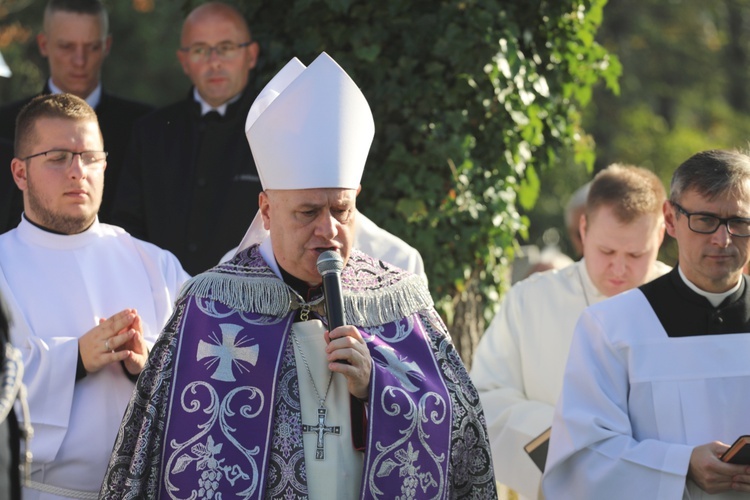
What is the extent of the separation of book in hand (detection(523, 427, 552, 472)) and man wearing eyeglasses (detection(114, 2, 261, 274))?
190cm

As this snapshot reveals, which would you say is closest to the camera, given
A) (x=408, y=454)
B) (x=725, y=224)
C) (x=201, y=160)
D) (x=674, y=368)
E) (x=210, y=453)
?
(x=210, y=453)

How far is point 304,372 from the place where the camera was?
4.34 meters

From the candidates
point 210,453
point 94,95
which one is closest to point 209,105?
point 94,95

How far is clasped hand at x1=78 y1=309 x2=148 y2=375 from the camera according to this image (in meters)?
4.65

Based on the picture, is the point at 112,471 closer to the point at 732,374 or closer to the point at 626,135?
the point at 732,374

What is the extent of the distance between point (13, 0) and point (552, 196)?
884 cm

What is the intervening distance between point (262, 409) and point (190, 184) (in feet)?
8.82

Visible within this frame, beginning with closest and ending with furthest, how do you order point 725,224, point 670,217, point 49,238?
point 725,224
point 670,217
point 49,238

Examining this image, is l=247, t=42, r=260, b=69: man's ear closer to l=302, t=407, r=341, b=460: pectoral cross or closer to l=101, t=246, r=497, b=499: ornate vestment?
l=101, t=246, r=497, b=499: ornate vestment

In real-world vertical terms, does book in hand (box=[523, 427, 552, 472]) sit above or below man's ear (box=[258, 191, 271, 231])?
below

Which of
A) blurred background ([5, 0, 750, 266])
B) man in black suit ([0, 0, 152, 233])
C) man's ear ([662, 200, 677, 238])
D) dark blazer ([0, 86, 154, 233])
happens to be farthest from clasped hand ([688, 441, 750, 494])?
blurred background ([5, 0, 750, 266])

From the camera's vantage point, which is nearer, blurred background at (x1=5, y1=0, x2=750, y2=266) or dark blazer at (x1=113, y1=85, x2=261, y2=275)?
dark blazer at (x1=113, y1=85, x2=261, y2=275)

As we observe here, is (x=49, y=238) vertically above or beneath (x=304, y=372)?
above

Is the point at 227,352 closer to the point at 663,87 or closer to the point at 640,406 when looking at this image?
the point at 640,406
